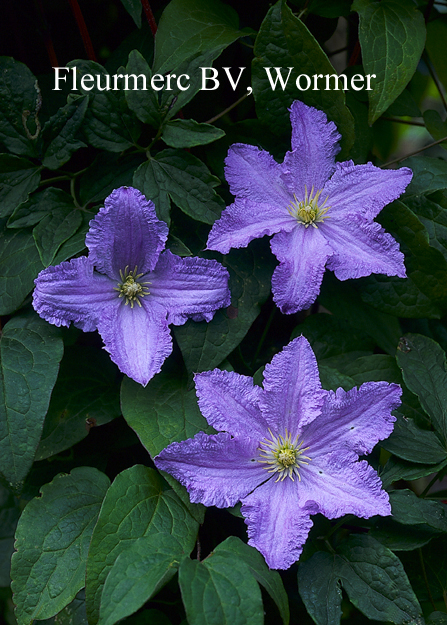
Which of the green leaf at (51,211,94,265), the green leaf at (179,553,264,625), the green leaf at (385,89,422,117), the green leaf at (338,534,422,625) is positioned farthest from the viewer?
the green leaf at (385,89,422,117)

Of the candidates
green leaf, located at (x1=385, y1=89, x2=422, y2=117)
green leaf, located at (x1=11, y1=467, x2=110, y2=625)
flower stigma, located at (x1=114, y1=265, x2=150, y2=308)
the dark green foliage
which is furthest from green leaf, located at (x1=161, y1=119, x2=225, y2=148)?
Answer: green leaf, located at (x1=11, y1=467, x2=110, y2=625)

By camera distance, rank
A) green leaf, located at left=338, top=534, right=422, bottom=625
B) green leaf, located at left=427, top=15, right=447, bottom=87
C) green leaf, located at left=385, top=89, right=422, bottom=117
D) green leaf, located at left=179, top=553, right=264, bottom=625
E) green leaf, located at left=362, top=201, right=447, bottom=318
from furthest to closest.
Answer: green leaf, located at left=427, top=15, right=447, bottom=87 → green leaf, located at left=385, top=89, right=422, bottom=117 → green leaf, located at left=362, top=201, right=447, bottom=318 → green leaf, located at left=338, top=534, right=422, bottom=625 → green leaf, located at left=179, top=553, right=264, bottom=625

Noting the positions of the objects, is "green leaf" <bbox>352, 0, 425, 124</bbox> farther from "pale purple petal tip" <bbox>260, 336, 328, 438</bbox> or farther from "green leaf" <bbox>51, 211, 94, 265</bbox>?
"green leaf" <bbox>51, 211, 94, 265</bbox>

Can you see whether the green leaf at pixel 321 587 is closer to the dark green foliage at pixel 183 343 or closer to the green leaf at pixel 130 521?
the dark green foliage at pixel 183 343

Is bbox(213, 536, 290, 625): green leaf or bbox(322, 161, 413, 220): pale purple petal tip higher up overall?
bbox(322, 161, 413, 220): pale purple petal tip

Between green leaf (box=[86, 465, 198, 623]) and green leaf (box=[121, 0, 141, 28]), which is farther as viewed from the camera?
green leaf (box=[121, 0, 141, 28])

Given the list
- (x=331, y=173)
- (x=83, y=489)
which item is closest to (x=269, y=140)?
(x=331, y=173)

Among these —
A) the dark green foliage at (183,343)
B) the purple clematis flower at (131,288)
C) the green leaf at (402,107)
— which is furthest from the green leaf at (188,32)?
the green leaf at (402,107)

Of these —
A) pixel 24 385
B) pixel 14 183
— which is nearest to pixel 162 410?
pixel 24 385

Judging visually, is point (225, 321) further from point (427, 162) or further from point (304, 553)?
point (427, 162)
